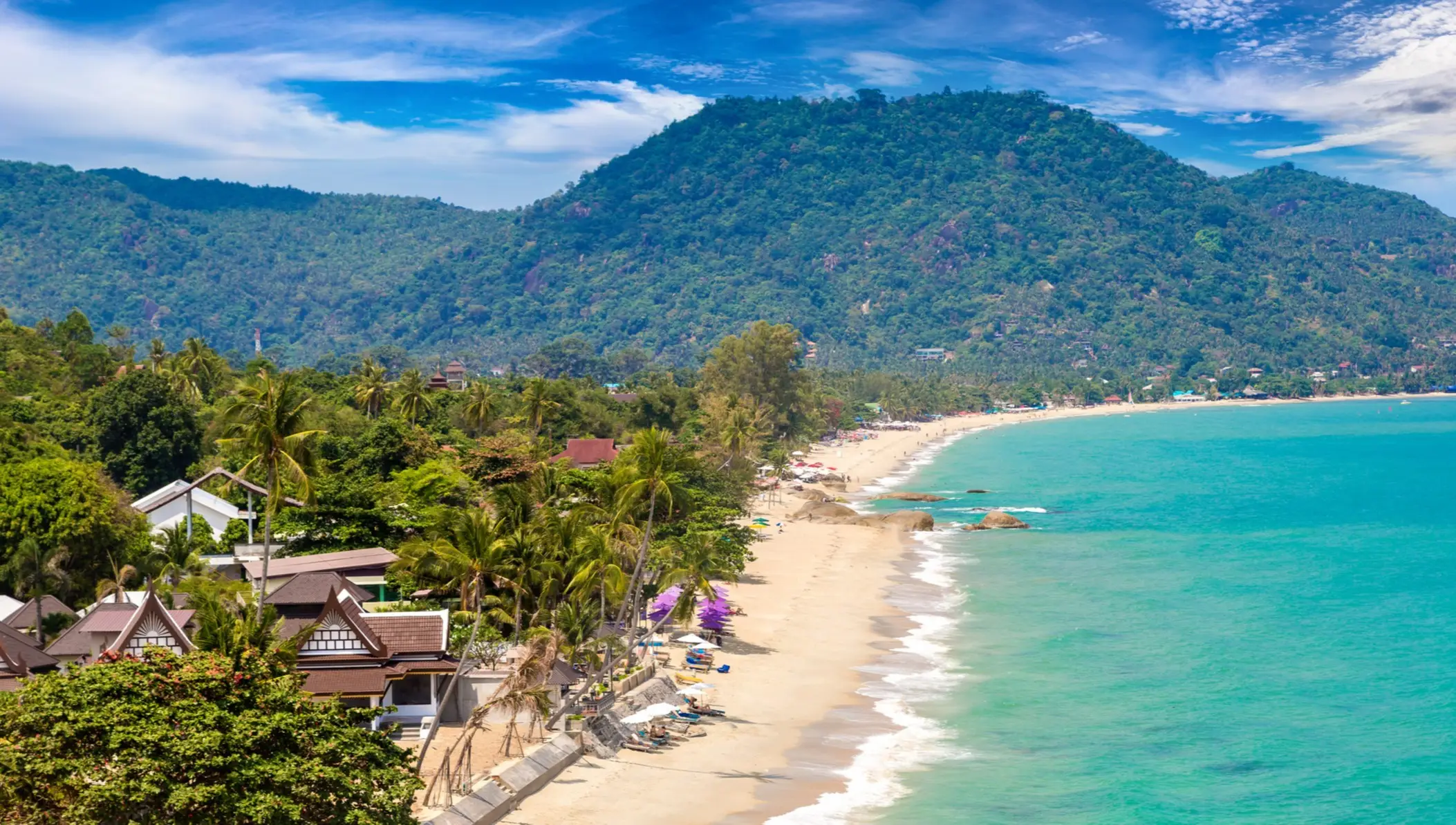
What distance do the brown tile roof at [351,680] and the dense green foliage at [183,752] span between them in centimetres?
1033

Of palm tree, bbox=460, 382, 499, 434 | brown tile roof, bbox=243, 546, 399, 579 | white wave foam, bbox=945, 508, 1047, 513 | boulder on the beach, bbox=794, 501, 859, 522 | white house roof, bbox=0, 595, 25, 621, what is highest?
palm tree, bbox=460, 382, 499, 434

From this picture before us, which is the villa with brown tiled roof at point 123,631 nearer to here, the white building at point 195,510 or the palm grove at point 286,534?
the palm grove at point 286,534

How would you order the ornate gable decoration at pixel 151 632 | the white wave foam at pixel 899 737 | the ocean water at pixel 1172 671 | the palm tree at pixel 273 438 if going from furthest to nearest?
the ocean water at pixel 1172 671 → the white wave foam at pixel 899 737 → the ornate gable decoration at pixel 151 632 → the palm tree at pixel 273 438

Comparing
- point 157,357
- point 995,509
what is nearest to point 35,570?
point 157,357

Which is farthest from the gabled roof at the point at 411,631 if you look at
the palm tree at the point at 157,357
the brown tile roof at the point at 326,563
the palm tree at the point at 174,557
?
the palm tree at the point at 157,357

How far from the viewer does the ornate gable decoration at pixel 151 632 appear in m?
30.0

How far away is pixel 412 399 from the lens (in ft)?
281

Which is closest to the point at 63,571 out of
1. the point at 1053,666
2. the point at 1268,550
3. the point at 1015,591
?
the point at 1053,666

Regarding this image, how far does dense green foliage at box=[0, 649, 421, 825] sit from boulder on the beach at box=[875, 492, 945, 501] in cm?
8625

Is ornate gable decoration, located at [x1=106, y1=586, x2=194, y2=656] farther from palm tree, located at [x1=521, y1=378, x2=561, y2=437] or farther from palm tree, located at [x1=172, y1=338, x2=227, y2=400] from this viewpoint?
palm tree, located at [x1=172, y1=338, x2=227, y2=400]

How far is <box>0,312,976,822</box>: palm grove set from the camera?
19.9 m

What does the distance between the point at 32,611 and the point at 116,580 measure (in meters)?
3.99

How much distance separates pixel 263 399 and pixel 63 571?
17.6 m

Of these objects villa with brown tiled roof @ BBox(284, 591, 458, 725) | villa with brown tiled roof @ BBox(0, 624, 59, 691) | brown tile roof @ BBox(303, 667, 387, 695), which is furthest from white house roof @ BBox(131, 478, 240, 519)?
brown tile roof @ BBox(303, 667, 387, 695)
